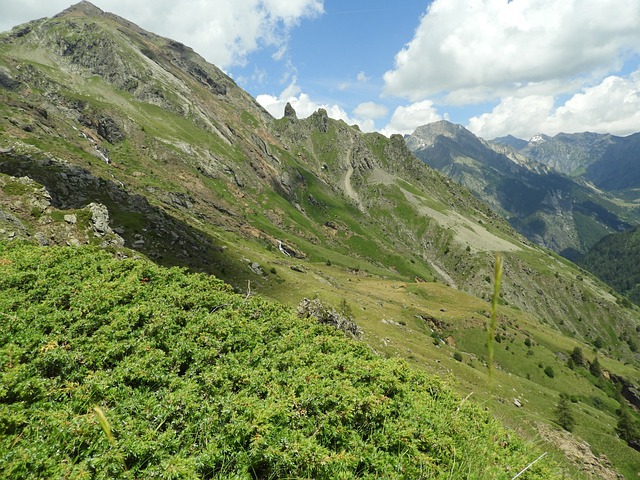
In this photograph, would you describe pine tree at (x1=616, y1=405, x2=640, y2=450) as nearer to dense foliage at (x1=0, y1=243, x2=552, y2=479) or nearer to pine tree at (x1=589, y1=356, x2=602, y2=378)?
pine tree at (x1=589, y1=356, x2=602, y2=378)

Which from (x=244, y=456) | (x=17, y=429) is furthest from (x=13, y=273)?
(x=244, y=456)

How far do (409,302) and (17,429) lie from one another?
11121 cm

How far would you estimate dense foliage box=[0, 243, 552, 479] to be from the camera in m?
10.8

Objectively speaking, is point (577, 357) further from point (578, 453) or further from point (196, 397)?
point (196, 397)

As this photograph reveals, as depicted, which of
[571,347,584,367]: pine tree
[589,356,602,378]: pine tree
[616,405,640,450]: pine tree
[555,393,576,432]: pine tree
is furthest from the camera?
[571,347,584,367]: pine tree

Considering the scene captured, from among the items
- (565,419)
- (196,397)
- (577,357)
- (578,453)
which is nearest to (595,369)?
(577,357)

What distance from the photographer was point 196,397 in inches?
546

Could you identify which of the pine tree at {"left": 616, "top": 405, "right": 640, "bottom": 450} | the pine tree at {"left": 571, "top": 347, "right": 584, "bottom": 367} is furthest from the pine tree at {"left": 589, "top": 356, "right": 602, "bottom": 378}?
the pine tree at {"left": 616, "top": 405, "right": 640, "bottom": 450}

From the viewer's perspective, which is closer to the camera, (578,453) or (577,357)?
(578,453)

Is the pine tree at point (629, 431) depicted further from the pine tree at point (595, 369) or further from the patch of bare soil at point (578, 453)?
the pine tree at point (595, 369)

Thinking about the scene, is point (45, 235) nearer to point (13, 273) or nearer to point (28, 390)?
point (13, 273)

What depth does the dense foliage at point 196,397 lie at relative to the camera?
10773 millimetres

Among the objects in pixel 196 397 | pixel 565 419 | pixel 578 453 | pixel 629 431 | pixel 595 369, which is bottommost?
pixel 595 369

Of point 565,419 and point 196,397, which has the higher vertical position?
point 196,397
